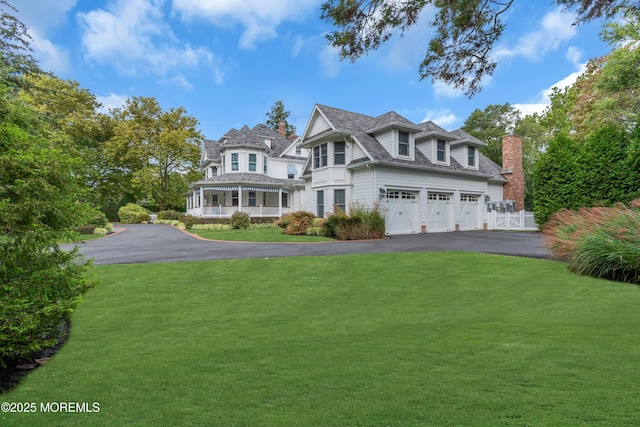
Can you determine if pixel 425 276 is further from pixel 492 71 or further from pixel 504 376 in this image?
pixel 504 376

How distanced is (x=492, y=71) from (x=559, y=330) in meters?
4.58

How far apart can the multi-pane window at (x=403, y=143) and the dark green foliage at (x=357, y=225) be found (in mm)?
4616

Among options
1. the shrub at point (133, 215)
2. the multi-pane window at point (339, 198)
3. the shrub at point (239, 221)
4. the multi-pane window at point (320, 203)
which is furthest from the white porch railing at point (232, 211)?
the multi-pane window at point (339, 198)

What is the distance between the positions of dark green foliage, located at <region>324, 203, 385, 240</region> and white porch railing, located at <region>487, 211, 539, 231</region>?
1148 centimetres

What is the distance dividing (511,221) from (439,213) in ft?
19.8

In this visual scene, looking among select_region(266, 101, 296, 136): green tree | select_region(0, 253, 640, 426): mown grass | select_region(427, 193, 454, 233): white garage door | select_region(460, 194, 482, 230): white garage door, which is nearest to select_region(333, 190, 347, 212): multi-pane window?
select_region(427, 193, 454, 233): white garage door

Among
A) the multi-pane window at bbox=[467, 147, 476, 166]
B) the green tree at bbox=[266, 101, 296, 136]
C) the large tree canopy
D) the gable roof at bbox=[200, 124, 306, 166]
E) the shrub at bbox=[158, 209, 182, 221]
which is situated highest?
the green tree at bbox=[266, 101, 296, 136]

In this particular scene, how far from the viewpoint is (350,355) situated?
11.5 feet

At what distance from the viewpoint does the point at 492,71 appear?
6.18 m

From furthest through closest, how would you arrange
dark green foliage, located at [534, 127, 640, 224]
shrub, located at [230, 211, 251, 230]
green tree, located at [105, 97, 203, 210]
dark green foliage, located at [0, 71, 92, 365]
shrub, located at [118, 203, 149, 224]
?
green tree, located at [105, 97, 203, 210], shrub, located at [118, 203, 149, 224], shrub, located at [230, 211, 251, 230], dark green foliage, located at [534, 127, 640, 224], dark green foliage, located at [0, 71, 92, 365]

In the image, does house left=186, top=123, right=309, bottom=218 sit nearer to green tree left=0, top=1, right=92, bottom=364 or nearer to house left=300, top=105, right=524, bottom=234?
house left=300, top=105, right=524, bottom=234

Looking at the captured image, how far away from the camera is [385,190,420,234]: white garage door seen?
61.6 feet

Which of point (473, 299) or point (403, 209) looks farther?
point (403, 209)

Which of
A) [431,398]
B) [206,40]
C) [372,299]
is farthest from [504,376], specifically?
[206,40]
